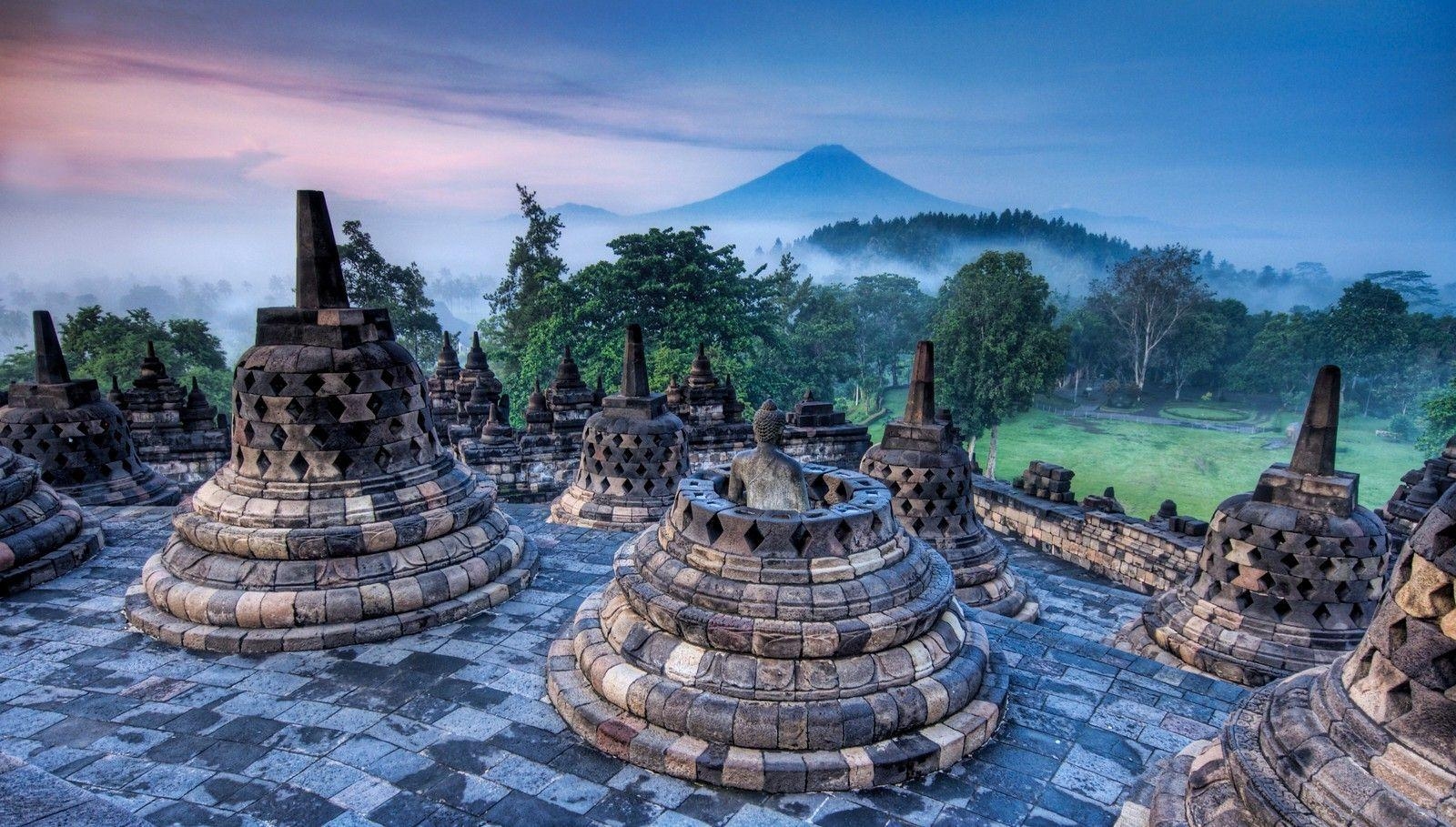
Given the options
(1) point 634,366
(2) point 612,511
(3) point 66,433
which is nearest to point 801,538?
(2) point 612,511

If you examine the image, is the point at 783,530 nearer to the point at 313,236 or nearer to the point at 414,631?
the point at 414,631

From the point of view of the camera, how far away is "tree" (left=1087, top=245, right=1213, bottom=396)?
147 feet

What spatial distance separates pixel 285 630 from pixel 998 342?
30.8 meters

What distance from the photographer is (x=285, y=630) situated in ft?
20.8

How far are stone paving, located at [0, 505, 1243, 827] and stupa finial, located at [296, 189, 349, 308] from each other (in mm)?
3249

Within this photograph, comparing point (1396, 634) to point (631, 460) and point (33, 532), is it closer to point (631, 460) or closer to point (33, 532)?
point (631, 460)

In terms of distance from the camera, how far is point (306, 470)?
686 centimetres

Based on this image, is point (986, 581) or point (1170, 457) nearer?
point (986, 581)

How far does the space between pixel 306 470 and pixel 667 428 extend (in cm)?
637

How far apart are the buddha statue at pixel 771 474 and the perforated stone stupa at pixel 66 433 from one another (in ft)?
40.1

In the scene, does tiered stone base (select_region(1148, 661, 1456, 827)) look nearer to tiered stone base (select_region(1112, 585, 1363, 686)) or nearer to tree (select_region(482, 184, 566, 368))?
tiered stone base (select_region(1112, 585, 1363, 686))

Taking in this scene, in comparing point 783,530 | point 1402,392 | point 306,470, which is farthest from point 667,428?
point 1402,392

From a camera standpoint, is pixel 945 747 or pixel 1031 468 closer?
pixel 945 747

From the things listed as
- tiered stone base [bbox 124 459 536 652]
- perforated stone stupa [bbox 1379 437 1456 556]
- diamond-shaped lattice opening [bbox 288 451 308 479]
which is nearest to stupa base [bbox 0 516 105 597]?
tiered stone base [bbox 124 459 536 652]
